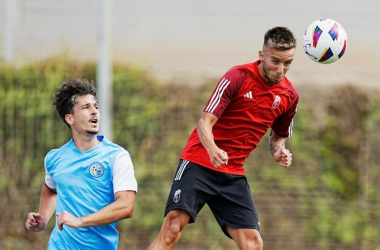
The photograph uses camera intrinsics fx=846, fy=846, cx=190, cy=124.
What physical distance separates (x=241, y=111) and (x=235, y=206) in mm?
904

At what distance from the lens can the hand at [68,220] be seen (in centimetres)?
584

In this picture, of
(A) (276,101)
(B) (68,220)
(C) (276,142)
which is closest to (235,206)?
(C) (276,142)

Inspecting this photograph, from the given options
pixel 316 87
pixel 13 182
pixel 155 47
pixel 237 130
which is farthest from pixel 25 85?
pixel 237 130

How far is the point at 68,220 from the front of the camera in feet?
19.2

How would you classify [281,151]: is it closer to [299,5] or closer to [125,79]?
[125,79]

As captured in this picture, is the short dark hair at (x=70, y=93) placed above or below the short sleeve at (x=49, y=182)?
above

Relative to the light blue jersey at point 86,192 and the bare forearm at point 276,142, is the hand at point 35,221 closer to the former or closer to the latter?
the light blue jersey at point 86,192

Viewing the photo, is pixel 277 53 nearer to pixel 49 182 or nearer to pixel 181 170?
pixel 181 170

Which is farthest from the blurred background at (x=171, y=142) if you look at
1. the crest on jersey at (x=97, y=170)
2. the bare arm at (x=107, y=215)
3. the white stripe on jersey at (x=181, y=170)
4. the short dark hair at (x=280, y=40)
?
the bare arm at (x=107, y=215)

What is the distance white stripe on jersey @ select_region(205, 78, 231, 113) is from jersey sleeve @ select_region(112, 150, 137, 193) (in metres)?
1.28

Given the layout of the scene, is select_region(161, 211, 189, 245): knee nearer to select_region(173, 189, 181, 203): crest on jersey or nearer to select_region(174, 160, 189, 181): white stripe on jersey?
select_region(173, 189, 181, 203): crest on jersey

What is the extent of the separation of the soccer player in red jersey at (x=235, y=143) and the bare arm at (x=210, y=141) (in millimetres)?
15

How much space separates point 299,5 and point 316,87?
2167 millimetres

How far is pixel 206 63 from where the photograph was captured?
13.6m
